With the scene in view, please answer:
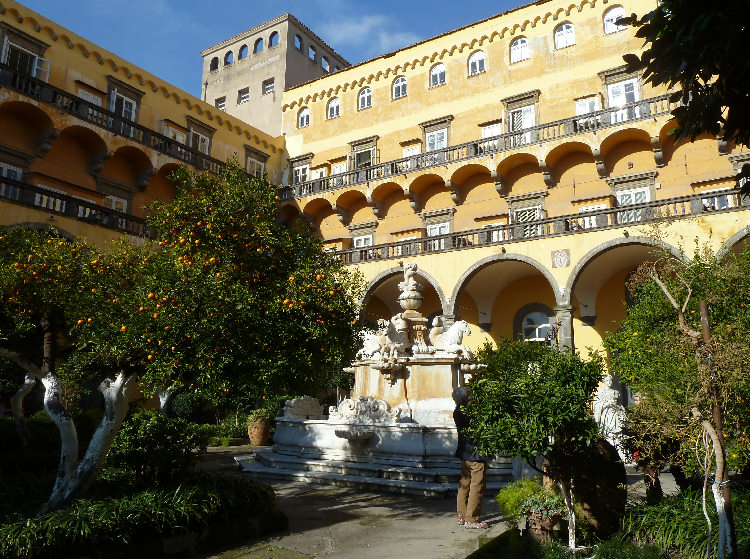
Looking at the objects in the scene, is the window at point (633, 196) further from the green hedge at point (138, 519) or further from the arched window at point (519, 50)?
the green hedge at point (138, 519)

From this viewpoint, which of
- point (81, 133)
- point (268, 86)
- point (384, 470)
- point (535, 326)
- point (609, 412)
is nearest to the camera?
point (384, 470)

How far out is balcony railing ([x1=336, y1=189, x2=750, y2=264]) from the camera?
57.4 ft

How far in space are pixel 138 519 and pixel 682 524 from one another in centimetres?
524

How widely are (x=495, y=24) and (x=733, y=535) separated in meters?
25.6

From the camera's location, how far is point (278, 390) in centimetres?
698

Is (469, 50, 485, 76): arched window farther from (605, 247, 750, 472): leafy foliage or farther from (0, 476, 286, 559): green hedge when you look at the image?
(0, 476, 286, 559): green hedge

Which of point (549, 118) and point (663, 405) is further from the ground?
point (549, 118)

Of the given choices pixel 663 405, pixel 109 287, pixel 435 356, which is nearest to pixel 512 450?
pixel 663 405

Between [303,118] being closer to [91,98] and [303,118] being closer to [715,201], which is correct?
[91,98]

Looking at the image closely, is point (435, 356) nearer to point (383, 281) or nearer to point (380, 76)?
point (383, 281)

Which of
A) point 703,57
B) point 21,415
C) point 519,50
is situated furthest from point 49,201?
point 703,57

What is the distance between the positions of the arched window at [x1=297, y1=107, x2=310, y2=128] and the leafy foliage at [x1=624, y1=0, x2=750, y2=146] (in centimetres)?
2874

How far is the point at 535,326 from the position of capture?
23188mm

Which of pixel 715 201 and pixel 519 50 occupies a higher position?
pixel 519 50
